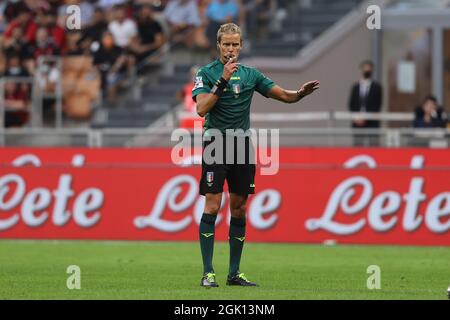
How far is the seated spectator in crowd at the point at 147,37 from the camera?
25656 millimetres

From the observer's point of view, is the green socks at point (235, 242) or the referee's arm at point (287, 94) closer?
the referee's arm at point (287, 94)

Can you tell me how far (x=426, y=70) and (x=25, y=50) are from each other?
830 cm

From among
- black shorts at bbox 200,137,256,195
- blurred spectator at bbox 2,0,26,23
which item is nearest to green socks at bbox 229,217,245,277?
black shorts at bbox 200,137,256,195

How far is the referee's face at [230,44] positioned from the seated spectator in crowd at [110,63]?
13.6 m

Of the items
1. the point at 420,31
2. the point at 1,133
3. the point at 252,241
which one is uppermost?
the point at 420,31

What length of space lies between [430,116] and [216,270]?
347 inches

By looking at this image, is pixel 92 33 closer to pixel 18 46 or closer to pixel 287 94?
pixel 18 46

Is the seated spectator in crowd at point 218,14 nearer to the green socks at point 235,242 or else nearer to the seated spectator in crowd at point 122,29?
the seated spectator in crowd at point 122,29

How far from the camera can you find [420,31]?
1086 inches

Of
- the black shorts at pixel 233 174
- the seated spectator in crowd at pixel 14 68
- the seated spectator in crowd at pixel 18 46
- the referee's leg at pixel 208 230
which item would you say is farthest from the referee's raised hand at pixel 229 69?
the seated spectator in crowd at pixel 18 46

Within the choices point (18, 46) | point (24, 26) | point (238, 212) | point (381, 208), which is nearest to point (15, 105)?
point (18, 46)

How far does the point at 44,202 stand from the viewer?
20172 mm
